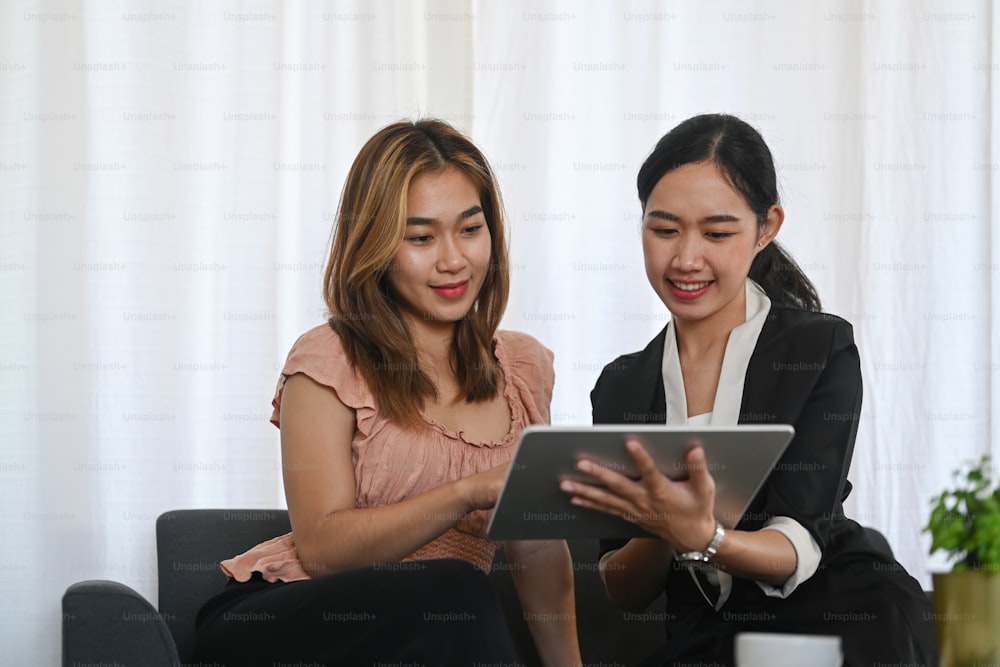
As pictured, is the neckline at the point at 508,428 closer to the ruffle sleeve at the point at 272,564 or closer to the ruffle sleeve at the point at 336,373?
the ruffle sleeve at the point at 336,373

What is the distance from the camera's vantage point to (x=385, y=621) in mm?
1508

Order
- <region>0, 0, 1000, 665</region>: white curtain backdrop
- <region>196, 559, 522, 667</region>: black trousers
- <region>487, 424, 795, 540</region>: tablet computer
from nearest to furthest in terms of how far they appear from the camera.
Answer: <region>487, 424, 795, 540</region>: tablet computer → <region>196, 559, 522, 667</region>: black trousers → <region>0, 0, 1000, 665</region>: white curtain backdrop

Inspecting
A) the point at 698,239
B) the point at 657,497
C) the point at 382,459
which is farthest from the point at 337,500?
the point at 698,239

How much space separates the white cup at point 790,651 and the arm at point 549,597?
38.9 inches

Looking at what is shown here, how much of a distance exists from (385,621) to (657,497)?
0.41 meters

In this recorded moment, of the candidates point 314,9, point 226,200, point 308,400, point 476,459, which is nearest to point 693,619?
point 476,459

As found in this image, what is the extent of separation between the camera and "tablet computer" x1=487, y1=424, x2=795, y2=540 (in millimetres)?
1302

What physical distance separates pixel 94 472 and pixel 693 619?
1.52 m

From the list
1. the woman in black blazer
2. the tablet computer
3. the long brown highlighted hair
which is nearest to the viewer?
the tablet computer

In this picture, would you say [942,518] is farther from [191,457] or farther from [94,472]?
[94,472]

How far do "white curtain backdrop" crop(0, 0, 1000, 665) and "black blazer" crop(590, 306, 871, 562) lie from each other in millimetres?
859

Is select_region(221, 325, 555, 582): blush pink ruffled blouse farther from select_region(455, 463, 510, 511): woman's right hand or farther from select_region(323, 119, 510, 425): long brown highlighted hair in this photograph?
select_region(455, 463, 510, 511): woman's right hand

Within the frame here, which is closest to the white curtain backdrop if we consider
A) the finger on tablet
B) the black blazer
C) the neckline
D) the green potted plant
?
the neckline

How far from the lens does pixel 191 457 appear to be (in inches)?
102
